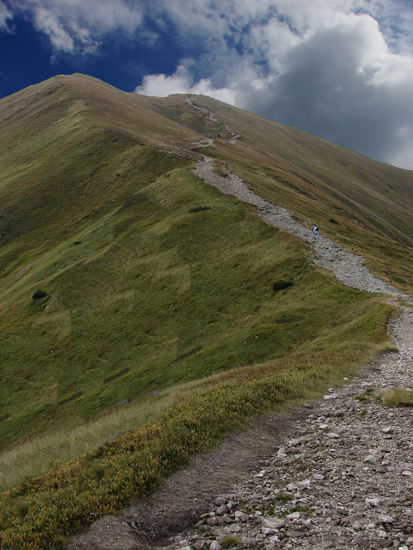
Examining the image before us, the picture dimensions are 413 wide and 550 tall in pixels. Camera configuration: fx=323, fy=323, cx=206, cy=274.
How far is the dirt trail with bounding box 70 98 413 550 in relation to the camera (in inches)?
255

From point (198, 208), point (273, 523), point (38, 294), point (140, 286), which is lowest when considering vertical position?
point (273, 523)

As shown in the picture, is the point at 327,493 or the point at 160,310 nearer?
the point at 327,493

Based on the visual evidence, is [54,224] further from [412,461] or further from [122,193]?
[412,461]

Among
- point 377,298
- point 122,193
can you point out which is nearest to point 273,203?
point 377,298

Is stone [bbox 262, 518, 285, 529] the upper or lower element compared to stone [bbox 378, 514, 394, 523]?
lower

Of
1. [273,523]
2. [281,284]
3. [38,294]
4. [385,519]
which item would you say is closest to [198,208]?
[281,284]

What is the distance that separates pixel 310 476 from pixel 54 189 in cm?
10022

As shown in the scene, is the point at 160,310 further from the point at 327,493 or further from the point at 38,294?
the point at 327,493

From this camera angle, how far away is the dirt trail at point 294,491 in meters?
6.47

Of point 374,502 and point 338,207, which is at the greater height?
point 338,207

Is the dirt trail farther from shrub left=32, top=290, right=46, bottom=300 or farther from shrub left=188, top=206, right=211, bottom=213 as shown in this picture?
shrub left=188, top=206, right=211, bottom=213

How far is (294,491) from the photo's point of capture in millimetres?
7938

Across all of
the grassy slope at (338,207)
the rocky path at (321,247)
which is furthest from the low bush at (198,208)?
the grassy slope at (338,207)

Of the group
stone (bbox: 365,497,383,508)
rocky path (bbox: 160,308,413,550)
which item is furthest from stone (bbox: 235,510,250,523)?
stone (bbox: 365,497,383,508)
